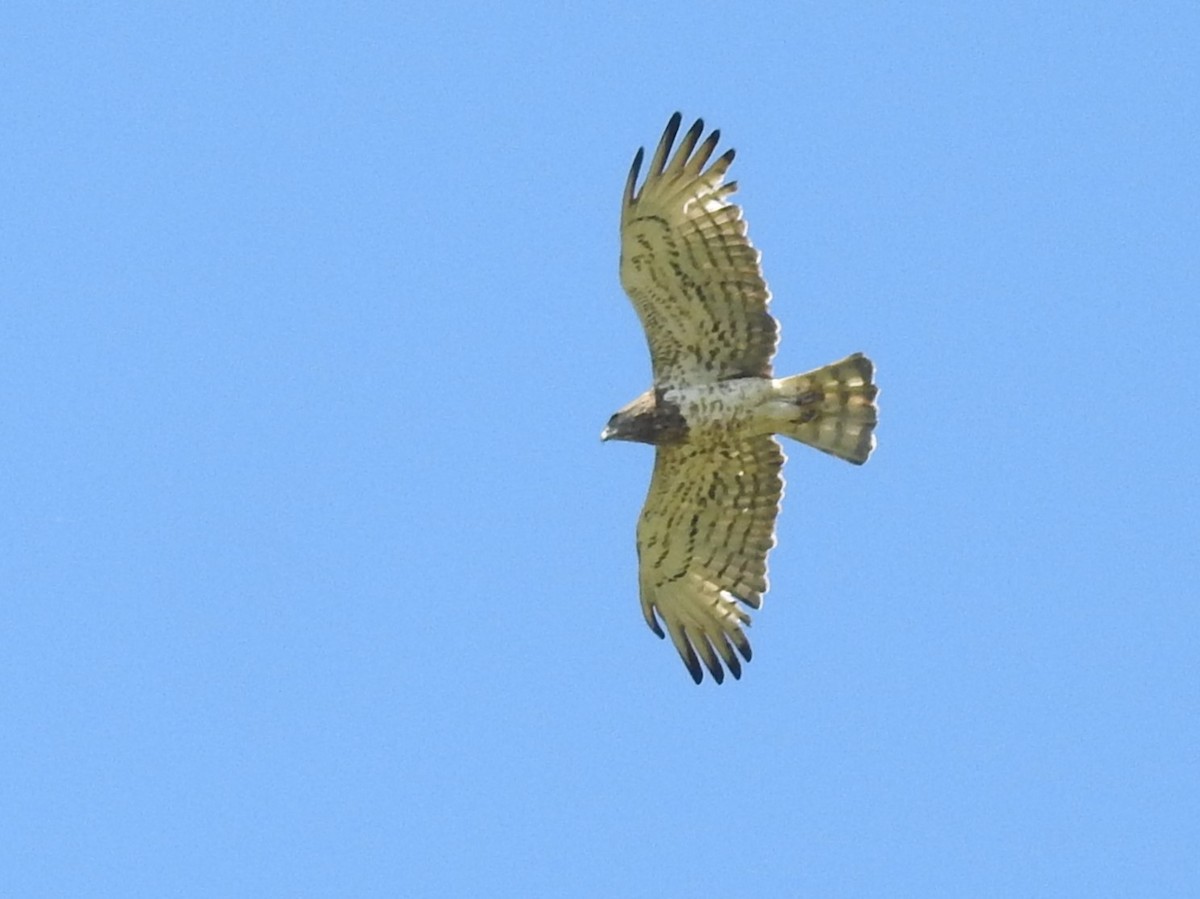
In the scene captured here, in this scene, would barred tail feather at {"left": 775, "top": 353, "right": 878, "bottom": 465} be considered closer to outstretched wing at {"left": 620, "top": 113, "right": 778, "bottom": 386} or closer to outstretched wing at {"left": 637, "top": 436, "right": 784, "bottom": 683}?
outstretched wing at {"left": 620, "top": 113, "right": 778, "bottom": 386}

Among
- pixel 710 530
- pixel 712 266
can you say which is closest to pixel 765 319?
pixel 712 266

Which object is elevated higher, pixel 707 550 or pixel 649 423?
pixel 649 423

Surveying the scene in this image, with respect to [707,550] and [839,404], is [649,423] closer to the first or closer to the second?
[707,550]

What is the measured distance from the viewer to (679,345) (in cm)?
1538

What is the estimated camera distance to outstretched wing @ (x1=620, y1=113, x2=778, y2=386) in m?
15.0

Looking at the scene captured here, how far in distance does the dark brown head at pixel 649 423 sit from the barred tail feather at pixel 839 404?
60 centimetres

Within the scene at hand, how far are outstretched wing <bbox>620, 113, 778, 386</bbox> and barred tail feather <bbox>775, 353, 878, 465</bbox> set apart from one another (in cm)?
25

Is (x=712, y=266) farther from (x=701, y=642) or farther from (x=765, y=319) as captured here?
(x=701, y=642)

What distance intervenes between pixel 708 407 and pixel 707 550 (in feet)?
3.30

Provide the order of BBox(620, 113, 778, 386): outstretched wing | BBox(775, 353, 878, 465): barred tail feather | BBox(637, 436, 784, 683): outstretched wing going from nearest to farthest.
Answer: BBox(620, 113, 778, 386): outstretched wing < BBox(775, 353, 878, 465): barred tail feather < BBox(637, 436, 784, 683): outstretched wing

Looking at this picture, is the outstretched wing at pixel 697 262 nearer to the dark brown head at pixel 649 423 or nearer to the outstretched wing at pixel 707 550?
the dark brown head at pixel 649 423

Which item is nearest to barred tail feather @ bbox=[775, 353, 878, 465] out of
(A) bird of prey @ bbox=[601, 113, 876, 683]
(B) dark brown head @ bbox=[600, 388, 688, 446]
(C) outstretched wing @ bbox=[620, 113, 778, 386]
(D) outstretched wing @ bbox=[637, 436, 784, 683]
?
(A) bird of prey @ bbox=[601, 113, 876, 683]

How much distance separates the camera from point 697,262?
49.4 feet

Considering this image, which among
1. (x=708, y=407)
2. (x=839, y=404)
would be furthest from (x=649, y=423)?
(x=839, y=404)
